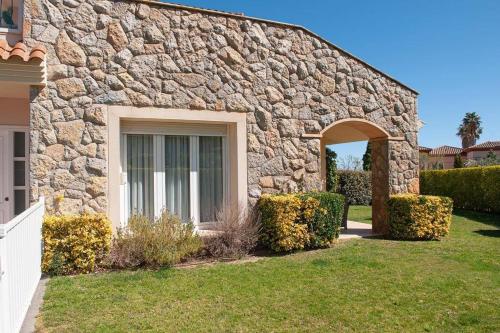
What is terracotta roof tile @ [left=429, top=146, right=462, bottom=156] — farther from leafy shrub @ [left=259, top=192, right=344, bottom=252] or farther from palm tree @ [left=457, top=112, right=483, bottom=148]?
leafy shrub @ [left=259, top=192, right=344, bottom=252]

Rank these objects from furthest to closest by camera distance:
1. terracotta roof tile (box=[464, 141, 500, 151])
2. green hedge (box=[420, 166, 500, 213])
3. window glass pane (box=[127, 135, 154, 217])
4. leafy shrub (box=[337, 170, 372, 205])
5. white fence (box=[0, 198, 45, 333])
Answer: terracotta roof tile (box=[464, 141, 500, 151])
leafy shrub (box=[337, 170, 372, 205])
green hedge (box=[420, 166, 500, 213])
window glass pane (box=[127, 135, 154, 217])
white fence (box=[0, 198, 45, 333])

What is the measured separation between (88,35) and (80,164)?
2.74 meters

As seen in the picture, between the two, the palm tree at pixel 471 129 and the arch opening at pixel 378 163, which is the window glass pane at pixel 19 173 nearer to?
the arch opening at pixel 378 163

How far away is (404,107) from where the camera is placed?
11.7m

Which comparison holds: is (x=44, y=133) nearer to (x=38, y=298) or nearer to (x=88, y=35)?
(x=88, y=35)

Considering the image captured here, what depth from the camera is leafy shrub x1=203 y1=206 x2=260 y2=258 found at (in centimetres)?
845

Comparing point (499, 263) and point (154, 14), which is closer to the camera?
point (499, 263)

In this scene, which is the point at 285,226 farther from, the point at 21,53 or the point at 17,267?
the point at 21,53

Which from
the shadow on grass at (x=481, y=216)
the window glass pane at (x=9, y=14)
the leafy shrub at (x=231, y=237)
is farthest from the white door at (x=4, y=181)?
the shadow on grass at (x=481, y=216)

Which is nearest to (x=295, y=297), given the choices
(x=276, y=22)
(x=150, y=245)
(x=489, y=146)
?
(x=150, y=245)

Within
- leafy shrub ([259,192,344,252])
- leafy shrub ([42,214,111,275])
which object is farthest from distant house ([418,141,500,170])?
leafy shrub ([42,214,111,275])

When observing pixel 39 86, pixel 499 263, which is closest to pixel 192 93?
pixel 39 86

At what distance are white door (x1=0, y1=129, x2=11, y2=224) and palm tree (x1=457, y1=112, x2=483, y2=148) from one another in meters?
63.7

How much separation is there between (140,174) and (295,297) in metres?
4.76
